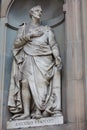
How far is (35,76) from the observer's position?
6957 millimetres

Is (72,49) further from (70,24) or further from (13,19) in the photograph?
(13,19)

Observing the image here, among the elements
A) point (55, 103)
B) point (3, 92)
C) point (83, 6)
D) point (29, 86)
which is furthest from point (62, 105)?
point (83, 6)

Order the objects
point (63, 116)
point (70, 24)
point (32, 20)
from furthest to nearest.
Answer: point (32, 20) < point (70, 24) < point (63, 116)

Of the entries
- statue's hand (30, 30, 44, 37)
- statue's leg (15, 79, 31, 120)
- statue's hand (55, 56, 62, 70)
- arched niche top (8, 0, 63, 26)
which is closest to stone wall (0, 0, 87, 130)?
statue's hand (55, 56, 62, 70)

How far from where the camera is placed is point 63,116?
6.50m

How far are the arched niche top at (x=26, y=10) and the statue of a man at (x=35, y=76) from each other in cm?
59

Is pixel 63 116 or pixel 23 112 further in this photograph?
pixel 23 112

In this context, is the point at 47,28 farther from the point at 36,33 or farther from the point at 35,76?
the point at 35,76

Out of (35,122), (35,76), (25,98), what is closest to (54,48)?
(35,76)

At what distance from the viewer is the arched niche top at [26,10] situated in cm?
784

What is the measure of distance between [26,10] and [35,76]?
6.00ft

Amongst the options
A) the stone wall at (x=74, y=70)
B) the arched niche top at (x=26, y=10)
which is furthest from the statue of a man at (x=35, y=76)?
the arched niche top at (x=26, y=10)

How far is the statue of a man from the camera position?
22.2 ft

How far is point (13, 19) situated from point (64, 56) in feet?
5.25
